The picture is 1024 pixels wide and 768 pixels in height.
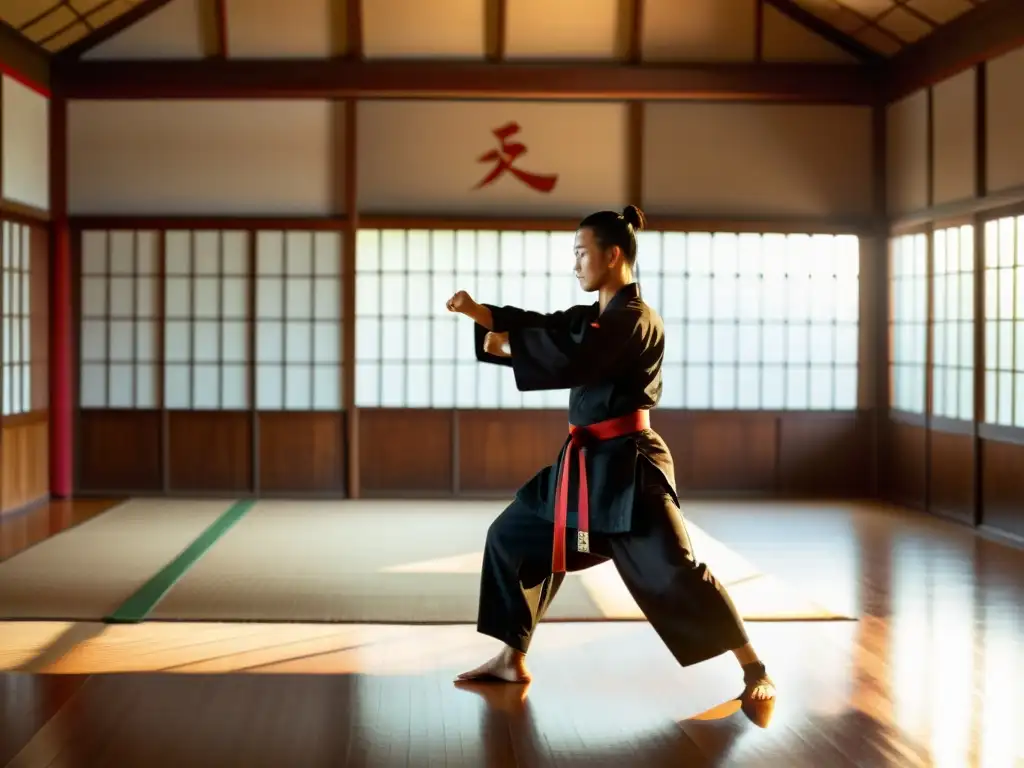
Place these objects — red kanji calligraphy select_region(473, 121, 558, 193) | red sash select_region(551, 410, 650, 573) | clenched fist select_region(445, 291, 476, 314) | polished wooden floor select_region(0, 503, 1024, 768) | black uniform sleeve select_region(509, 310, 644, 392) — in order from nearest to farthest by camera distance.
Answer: polished wooden floor select_region(0, 503, 1024, 768), clenched fist select_region(445, 291, 476, 314), black uniform sleeve select_region(509, 310, 644, 392), red sash select_region(551, 410, 650, 573), red kanji calligraphy select_region(473, 121, 558, 193)

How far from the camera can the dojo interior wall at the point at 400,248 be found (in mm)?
7309

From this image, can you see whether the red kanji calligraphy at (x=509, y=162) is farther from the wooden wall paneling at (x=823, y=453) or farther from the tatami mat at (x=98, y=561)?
the tatami mat at (x=98, y=561)

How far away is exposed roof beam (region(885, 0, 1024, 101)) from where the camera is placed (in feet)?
19.0

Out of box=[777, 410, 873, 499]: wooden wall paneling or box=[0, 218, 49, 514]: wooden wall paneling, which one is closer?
box=[0, 218, 49, 514]: wooden wall paneling

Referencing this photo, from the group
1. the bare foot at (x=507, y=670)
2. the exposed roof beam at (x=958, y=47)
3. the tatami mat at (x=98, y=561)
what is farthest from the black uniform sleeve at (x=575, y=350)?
the exposed roof beam at (x=958, y=47)

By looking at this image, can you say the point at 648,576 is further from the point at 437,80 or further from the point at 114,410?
the point at 114,410

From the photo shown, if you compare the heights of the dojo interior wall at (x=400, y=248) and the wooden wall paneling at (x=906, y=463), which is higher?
the dojo interior wall at (x=400, y=248)

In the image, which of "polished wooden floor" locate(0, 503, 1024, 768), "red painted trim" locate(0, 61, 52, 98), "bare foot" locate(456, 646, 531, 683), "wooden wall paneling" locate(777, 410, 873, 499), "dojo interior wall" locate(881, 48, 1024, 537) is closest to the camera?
"polished wooden floor" locate(0, 503, 1024, 768)

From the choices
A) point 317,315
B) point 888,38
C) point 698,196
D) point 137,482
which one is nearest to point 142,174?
point 317,315

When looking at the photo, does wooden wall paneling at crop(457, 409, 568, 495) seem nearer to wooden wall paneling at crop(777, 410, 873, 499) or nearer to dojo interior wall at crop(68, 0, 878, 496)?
dojo interior wall at crop(68, 0, 878, 496)

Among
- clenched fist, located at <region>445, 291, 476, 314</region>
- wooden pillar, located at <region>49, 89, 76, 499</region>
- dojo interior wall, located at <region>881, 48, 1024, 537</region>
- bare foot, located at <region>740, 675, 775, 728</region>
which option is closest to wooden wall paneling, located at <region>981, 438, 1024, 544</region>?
dojo interior wall, located at <region>881, 48, 1024, 537</region>

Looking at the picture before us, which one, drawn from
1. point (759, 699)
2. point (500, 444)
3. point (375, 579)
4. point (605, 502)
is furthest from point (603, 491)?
point (500, 444)

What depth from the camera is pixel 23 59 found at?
6641 millimetres

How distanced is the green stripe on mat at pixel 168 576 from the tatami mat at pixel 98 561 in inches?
1.6
